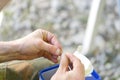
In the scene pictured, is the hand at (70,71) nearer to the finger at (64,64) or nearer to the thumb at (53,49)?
the finger at (64,64)

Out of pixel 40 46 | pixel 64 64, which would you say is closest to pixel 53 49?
pixel 40 46

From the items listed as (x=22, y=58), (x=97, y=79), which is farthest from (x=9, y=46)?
(x=97, y=79)

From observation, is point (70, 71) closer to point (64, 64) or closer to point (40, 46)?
point (64, 64)

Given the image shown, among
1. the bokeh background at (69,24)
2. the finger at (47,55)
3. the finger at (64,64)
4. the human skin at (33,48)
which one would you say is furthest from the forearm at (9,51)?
the bokeh background at (69,24)

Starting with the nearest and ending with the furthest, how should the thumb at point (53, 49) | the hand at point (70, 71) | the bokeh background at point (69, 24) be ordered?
1. the hand at point (70, 71)
2. the thumb at point (53, 49)
3. the bokeh background at point (69, 24)

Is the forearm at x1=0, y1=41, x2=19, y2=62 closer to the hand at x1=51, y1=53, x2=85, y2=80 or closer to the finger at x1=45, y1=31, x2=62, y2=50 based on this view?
the finger at x1=45, y1=31, x2=62, y2=50

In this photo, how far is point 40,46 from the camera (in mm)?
966

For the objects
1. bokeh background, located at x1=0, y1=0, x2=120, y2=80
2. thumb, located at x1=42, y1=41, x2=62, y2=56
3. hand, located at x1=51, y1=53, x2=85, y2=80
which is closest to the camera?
hand, located at x1=51, y1=53, x2=85, y2=80

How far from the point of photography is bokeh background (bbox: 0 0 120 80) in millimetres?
1831

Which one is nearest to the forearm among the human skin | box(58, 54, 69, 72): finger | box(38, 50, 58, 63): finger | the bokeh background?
the human skin

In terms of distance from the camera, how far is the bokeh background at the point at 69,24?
6.01ft

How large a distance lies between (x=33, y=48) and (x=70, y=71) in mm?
277

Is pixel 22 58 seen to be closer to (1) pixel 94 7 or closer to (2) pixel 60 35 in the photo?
(1) pixel 94 7

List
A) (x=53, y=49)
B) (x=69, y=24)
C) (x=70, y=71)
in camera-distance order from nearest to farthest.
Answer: (x=70, y=71) → (x=53, y=49) → (x=69, y=24)
